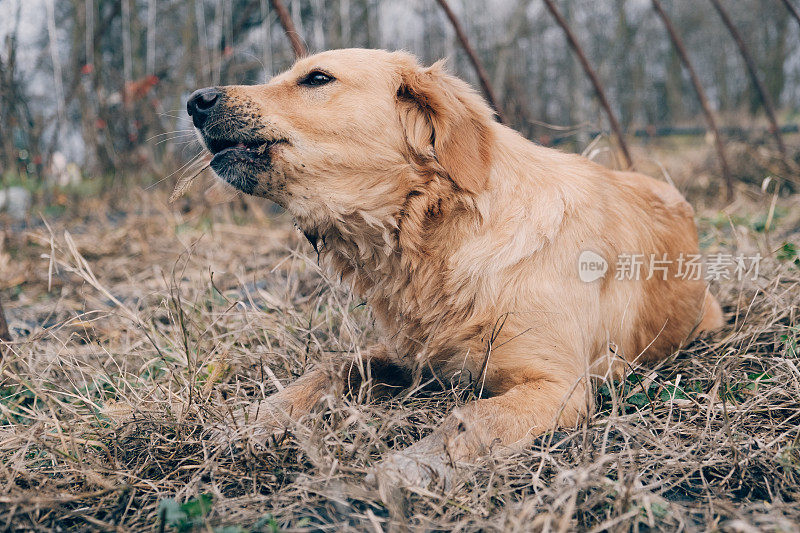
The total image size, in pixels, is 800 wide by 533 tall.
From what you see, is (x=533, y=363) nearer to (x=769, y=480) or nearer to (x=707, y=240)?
(x=769, y=480)

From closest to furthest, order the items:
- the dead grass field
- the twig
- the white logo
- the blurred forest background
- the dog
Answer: the dead grass field
the dog
the white logo
the twig
the blurred forest background

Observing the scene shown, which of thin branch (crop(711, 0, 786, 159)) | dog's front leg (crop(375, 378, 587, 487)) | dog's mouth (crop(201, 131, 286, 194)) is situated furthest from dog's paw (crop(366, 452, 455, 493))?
thin branch (crop(711, 0, 786, 159))

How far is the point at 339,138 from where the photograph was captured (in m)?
2.21

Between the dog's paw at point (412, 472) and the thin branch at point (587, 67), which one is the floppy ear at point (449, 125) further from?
the thin branch at point (587, 67)

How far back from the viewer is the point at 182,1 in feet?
34.4

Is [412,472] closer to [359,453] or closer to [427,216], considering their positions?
[359,453]

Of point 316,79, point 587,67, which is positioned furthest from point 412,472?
point 587,67

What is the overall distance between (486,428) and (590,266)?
0.84m

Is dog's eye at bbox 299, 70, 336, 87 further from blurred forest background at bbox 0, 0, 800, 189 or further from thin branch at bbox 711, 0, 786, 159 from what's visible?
thin branch at bbox 711, 0, 786, 159

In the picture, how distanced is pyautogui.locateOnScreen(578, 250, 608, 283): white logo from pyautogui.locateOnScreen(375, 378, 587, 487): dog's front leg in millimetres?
453

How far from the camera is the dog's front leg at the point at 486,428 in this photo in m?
1.65

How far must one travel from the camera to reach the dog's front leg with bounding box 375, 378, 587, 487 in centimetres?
165

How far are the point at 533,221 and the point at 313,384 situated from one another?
105 centimetres

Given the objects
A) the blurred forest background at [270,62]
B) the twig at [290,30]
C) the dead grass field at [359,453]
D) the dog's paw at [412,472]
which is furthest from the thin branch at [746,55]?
the dog's paw at [412,472]
